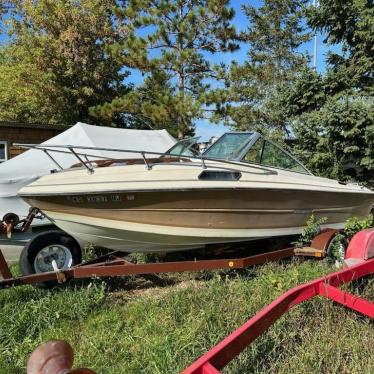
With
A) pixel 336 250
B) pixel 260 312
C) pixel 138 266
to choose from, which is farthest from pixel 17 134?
pixel 260 312

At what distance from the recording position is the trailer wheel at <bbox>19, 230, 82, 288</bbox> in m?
4.88

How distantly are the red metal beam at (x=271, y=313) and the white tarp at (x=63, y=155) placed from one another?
5281mm

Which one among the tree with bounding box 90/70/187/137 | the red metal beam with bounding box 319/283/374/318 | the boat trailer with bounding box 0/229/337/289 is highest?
the tree with bounding box 90/70/187/137

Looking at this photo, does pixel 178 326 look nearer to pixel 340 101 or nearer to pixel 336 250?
pixel 336 250

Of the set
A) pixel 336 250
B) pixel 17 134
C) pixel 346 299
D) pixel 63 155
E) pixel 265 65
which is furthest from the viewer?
pixel 265 65

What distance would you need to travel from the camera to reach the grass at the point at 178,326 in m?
3.15

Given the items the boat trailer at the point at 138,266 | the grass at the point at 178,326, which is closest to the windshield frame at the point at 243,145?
the boat trailer at the point at 138,266

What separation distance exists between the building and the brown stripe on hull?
978 centimetres

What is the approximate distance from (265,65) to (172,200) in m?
15.5

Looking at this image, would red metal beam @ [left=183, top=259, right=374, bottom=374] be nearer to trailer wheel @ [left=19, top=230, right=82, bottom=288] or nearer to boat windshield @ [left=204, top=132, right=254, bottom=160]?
boat windshield @ [left=204, top=132, right=254, bottom=160]

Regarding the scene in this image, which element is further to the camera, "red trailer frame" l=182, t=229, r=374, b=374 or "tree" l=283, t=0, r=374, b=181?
"tree" l=283, t=0, r=374, b=181

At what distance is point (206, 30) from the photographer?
1636cm

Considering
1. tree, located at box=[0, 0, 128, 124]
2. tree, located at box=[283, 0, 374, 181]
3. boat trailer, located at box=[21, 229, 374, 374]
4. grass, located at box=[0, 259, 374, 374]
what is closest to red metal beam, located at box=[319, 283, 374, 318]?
boat trailer, located at box=[21, 229, 374, 374]

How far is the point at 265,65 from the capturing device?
62.3 feet
